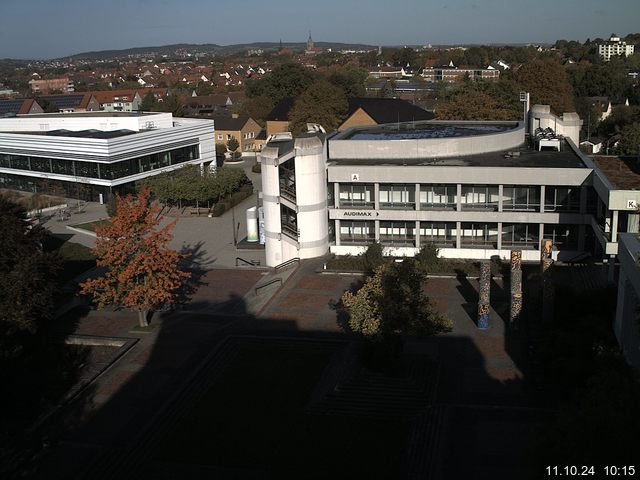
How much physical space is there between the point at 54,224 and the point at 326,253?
71.5ft

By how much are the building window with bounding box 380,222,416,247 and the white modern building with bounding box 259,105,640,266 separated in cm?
5

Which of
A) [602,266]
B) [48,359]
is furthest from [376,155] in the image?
[48,359]

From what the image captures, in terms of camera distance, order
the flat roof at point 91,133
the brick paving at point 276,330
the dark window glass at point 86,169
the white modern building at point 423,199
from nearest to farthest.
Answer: the brick paving at point 276,330, the white modern building at point 423,199, the dark window glass at point 86,169, the flat roof at point 91,133

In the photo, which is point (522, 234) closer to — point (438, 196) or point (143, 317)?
point (438, 196)

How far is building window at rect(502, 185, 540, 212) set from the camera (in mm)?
34906

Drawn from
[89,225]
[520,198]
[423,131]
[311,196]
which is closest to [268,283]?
[311,196]

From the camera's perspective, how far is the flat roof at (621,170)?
30.6 m

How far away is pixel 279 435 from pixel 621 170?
22524 mm

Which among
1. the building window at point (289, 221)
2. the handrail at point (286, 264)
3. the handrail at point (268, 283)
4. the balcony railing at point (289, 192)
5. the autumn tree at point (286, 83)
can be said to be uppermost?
the autumn tree at point (286, 83)

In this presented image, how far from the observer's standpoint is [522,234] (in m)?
35.4

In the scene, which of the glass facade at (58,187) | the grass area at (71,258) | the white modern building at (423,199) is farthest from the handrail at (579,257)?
the glass facade at (58,187)

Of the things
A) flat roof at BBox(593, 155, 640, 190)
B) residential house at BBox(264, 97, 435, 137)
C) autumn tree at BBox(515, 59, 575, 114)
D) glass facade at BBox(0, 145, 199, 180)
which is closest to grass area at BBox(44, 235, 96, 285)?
glass facade at BBox(0, 145, 199, 180)

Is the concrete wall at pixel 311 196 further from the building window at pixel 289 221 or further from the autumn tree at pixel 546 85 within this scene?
the autumn tree at pixel 546 85

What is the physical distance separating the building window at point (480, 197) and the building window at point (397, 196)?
252 cm
